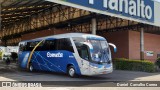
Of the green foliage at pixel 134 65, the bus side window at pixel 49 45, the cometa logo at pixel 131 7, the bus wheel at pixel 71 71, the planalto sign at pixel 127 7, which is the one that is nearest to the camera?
the bus wheel at pixel 71 71

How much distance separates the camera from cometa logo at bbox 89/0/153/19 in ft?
84.9

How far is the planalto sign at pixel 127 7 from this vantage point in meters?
24.3

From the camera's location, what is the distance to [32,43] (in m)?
25.1

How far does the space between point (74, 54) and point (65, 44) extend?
132 centimetres

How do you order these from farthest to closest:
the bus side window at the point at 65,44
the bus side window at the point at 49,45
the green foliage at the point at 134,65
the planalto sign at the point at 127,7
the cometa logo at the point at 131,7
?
the green foliage at the point at 134,65, the cometa logo at the point at 131,7, the planalto sign at the point at 127,7, the bus side window at the point at 49,45, the bus side window at the point at 65,44

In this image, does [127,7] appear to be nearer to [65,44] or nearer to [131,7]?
[131,7]

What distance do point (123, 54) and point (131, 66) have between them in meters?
8.01

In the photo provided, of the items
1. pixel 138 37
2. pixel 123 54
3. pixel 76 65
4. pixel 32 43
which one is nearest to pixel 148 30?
pixel 138 37

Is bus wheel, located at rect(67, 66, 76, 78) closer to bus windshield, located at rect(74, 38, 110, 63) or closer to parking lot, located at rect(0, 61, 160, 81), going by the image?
parking lot, located at rect(0, 61, 160, 81)

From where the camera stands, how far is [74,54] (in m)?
19.6

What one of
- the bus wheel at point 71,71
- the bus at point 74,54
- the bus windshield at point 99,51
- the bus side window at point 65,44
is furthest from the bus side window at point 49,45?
the bus windshield at point 99,51

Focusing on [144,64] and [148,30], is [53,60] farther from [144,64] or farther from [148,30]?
[148,30]

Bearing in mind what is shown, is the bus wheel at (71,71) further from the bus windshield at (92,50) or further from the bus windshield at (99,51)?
the bus windshield at (99,51)

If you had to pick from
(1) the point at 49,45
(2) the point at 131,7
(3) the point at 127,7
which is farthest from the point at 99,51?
(2) the point at 131,7
